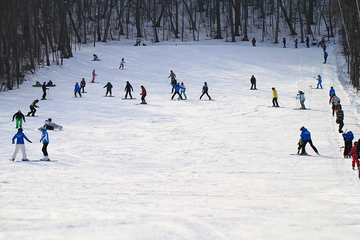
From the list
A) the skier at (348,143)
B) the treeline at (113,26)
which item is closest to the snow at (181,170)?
the skier at (348,143)

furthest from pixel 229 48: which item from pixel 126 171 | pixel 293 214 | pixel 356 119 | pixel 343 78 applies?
pixel 293 214

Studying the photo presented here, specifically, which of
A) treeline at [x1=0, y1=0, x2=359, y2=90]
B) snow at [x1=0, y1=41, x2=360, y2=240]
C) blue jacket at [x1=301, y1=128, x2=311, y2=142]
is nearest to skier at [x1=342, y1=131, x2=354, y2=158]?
snow at [x1=0, y1=41, x2=360, y2=240]

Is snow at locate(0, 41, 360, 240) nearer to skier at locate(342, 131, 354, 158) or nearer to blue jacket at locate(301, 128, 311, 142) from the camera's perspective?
skier at locate(342, 131, 354, 158)

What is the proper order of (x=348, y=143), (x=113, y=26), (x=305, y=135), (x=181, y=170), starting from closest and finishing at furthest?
(x=181, y=170) → (x=348, y=143) → (x=305, y=135) → (x=113, y=26)

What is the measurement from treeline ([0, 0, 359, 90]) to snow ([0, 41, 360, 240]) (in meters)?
6.00

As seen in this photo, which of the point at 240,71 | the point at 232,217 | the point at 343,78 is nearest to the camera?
the point at 232,217

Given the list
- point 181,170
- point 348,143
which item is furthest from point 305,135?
point 181,170

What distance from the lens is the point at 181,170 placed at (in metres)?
10.8

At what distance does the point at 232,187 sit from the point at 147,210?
2.91m

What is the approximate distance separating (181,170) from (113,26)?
205 ft

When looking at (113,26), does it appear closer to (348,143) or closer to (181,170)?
(181,170)

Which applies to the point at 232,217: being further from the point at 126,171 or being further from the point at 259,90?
the point at 259,90

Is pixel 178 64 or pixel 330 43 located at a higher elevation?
pixel 330 43

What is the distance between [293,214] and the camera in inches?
274
